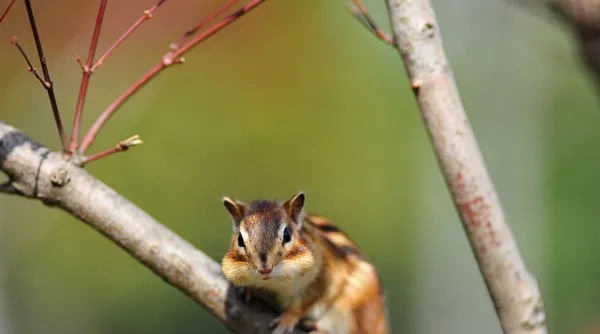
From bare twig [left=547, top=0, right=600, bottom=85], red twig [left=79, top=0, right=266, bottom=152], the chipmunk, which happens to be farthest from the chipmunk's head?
bare twig [left=547, top=0, right=600, bottom=85]

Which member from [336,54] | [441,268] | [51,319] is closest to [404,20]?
[441,268]

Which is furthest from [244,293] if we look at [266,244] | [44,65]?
[44,65]

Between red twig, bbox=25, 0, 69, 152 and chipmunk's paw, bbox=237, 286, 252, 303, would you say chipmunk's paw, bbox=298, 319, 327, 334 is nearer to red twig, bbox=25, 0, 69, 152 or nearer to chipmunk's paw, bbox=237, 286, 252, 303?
chipmunk's paw, bbox=237, 286, 252, 303

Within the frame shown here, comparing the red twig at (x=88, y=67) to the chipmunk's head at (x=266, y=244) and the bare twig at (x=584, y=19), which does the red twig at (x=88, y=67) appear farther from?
the bare twig at (x=584, y=19)

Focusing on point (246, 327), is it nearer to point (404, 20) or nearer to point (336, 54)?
point (404, 20)

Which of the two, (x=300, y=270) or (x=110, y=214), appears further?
(x=300, y=270)

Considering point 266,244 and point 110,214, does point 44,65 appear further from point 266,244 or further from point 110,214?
point 266,244
